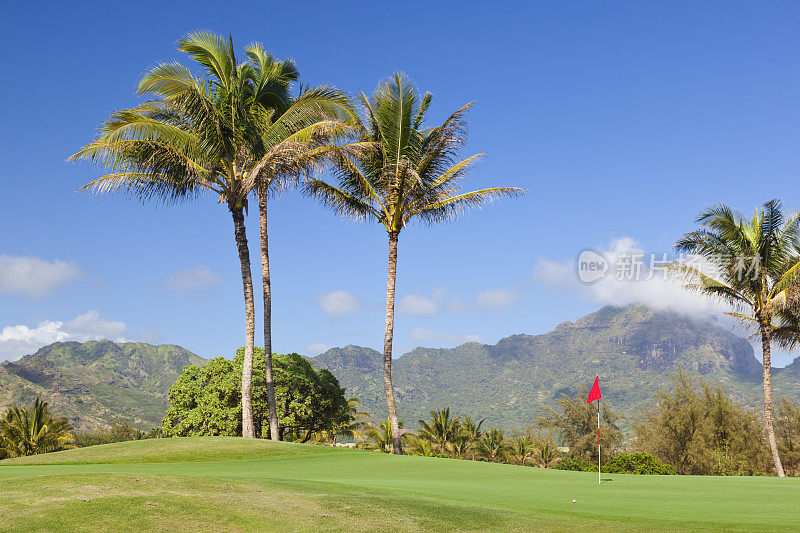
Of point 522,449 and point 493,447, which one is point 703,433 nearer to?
point 522,449

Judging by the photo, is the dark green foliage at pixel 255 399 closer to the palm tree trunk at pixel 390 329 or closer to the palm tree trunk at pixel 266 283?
the palm tree trunk at pixel 266 283

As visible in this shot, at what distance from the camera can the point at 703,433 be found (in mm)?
44688

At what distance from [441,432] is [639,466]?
131 ft

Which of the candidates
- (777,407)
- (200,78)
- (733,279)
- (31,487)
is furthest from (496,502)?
(777,407)

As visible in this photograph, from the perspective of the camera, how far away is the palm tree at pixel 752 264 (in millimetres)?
31859

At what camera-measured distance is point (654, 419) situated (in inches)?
Result: 1929

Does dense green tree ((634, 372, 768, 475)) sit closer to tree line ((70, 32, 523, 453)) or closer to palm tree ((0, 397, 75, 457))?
tree line ((70, 32, 523, 453))

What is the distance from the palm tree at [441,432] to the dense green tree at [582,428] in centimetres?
891

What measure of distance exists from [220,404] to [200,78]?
16.5 metres

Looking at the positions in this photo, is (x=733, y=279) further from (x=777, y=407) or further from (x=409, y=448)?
(x=409, y=448)

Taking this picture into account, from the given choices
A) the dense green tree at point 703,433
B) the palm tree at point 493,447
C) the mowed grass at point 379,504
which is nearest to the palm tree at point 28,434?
the palm tree at point 493,447

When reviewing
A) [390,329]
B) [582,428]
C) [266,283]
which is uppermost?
[266,283]

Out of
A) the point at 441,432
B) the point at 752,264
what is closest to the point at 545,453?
the point at 441,432

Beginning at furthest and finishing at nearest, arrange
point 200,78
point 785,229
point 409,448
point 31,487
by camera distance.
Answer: point 409,448 → point 785,229 → point 200,78 → point 31,487
